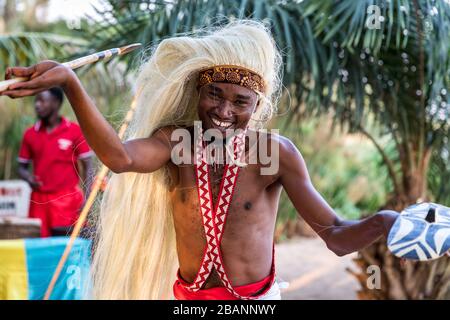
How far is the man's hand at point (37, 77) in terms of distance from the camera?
6.29 feet

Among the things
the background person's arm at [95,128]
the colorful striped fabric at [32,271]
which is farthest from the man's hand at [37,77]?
the colorful striped fabric at [32,271]

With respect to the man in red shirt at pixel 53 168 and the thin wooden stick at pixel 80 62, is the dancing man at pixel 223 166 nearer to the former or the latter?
the thin wooden stick at pixel 80 62

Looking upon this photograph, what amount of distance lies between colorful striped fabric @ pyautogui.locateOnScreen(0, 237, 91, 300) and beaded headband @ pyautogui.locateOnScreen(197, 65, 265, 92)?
1829mm

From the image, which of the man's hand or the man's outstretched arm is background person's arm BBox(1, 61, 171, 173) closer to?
the man's hand

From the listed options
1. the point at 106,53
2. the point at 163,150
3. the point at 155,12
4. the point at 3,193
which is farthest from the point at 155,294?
the point at 3,193

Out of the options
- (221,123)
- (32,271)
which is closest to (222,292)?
(221,123)

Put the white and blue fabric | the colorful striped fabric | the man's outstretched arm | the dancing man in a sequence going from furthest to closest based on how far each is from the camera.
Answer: the colorful striped fabric → the dancing man → the man's outstretched arm → the white and blue fabric

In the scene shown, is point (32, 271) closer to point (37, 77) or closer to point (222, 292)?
point (222, 292)

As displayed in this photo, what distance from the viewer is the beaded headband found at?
2.67 meters

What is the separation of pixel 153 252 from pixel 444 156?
2.63 m

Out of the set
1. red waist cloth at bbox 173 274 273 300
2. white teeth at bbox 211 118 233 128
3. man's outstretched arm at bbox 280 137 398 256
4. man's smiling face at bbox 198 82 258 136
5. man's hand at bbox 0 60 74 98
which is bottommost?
red waist cloth at bbox 173 274 273 300

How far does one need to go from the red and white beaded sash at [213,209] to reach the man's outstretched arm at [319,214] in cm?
19

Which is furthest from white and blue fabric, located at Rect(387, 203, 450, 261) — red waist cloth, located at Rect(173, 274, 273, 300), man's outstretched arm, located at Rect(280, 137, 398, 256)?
red waist cloth, located at Rect(173, 274, 273, 300)

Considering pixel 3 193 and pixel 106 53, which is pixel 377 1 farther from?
pixel 3 193
